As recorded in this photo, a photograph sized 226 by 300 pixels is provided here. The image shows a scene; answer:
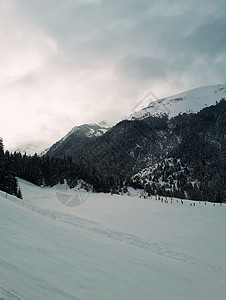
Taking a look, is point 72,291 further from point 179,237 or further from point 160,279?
Result: point 179,237

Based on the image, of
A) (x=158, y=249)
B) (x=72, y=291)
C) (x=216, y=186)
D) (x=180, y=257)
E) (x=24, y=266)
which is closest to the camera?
(x=72, y=291)

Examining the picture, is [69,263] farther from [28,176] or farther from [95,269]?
[28,176]

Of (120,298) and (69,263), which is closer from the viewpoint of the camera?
(120,298)

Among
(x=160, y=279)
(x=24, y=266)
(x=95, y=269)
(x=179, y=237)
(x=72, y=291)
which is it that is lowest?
(x=179, y=237)

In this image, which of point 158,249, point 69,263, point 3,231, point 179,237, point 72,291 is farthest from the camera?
point 179,237

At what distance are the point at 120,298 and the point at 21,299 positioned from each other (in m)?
3.57

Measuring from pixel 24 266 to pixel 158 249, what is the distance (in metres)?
13.9

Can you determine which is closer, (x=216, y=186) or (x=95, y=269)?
(x=95, y=269)

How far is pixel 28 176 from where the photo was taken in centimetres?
8825

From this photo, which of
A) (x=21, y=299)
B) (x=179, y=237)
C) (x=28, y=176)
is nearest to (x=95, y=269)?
(x=21, y=299)

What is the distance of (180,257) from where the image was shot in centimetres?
1614

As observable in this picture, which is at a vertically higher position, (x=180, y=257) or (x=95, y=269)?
(x=95, y=269)

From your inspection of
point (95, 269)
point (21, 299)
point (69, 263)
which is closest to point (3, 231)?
point (69, 263)

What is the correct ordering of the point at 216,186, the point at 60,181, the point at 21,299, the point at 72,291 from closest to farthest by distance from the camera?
the point at 21,299, the point at 72,291, the point at 60,181, the point at 216,186
